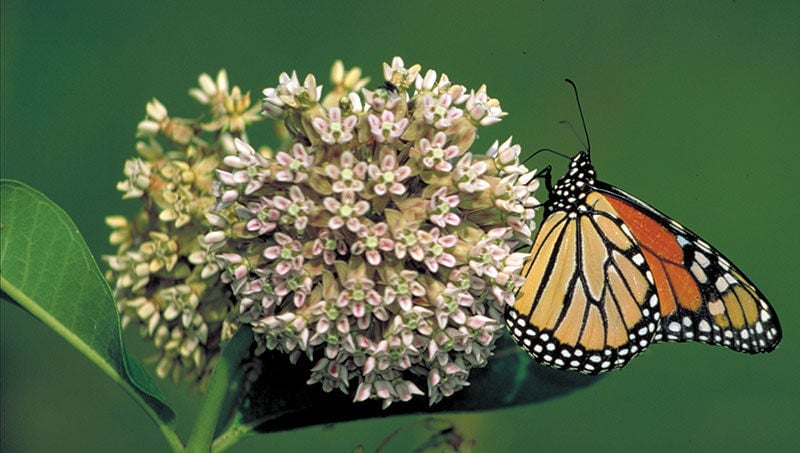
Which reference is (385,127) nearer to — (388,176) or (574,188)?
(388,176)

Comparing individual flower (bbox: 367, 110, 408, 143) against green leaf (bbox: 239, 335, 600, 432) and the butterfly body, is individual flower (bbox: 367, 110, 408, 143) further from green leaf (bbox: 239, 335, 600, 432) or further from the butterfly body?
the butterfly body

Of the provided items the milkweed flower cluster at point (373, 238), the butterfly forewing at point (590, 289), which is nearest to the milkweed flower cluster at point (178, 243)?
the milkweed flower cluster at point (373, 238)

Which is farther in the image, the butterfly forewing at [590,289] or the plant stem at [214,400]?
the butterfly forewing at [590,289]

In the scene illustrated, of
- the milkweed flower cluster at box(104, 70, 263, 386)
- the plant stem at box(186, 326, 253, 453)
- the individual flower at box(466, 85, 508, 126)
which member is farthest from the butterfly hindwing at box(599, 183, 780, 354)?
the plant stem at box(186, 326, 253, 453)

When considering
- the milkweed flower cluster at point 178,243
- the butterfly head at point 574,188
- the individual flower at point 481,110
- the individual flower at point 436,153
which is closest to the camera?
the individual flower at point 436,153

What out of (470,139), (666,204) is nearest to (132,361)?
(470,139)

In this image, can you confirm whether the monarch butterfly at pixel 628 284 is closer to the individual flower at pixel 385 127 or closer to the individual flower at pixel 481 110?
the individual flower at pixel 481 110

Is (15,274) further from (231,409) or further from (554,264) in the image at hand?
(554,264)
